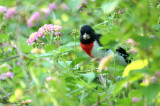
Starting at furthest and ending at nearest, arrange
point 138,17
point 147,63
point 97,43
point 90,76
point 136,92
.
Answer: point 97,43 → point 90,76 → point 136,92 → point 147,63 → point 138,17

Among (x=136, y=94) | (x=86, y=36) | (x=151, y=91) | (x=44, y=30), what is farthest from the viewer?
(x=86, y=36)

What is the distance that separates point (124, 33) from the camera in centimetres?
97

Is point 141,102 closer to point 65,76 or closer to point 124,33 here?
point 124,33

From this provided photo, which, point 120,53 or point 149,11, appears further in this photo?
point 120,53

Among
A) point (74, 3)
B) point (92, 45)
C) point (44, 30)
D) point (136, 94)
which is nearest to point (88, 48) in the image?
point (92, 45)

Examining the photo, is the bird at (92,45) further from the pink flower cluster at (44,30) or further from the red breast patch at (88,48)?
the pink flower cluster at (44,30)

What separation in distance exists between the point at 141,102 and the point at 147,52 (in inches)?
12.2

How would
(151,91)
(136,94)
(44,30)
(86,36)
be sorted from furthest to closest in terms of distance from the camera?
(86,36) < (44,30) < (136,94) < (151,91)

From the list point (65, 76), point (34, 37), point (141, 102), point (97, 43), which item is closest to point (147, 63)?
point (141, 102)

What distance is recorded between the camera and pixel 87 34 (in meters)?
3.01

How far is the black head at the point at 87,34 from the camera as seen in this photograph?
3.00 metres

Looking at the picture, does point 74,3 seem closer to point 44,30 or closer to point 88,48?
point 44,30

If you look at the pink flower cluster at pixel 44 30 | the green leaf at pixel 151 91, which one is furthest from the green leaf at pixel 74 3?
the pink flower cluster at pixel 44 30

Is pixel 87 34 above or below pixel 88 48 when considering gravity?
above
